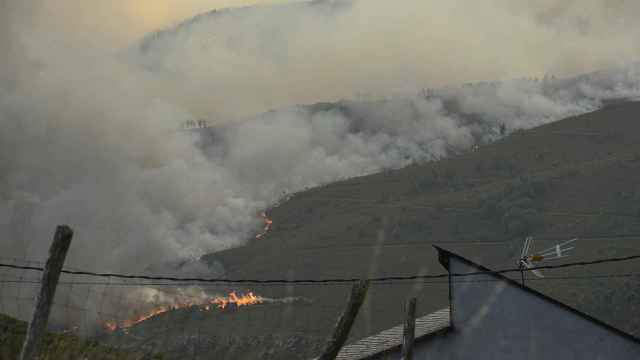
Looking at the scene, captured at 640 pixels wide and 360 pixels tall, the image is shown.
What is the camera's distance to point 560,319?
2617 centimetres

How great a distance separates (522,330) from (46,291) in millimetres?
16469

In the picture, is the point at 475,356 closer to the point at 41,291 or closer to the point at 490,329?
the point at 490,329

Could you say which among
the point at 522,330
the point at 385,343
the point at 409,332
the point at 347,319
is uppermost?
the point at 522,330

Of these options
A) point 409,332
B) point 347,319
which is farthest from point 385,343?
point 347,319

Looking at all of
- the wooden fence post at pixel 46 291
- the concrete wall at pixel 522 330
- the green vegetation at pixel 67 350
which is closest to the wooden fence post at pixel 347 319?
the wooden fence post at pixel 46 291

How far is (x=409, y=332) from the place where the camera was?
18.0 meters

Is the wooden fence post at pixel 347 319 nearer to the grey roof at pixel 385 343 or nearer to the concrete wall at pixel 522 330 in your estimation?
the concrete wall at pixel 522 330

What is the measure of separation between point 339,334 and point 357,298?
68cm

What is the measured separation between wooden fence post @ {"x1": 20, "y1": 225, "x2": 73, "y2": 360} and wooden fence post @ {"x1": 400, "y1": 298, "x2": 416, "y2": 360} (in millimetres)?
7321

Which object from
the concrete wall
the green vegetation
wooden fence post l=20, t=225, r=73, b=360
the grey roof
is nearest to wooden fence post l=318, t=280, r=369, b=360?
wooden fence post l=20, t=225, r=73, b=360

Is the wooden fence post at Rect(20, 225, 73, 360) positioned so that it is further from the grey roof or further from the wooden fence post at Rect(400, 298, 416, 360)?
the grey roof

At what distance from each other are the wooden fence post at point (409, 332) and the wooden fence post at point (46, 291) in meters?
7.32

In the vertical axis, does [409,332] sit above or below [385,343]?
below

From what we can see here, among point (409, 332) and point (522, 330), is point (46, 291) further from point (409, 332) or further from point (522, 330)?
point (522, 330)
